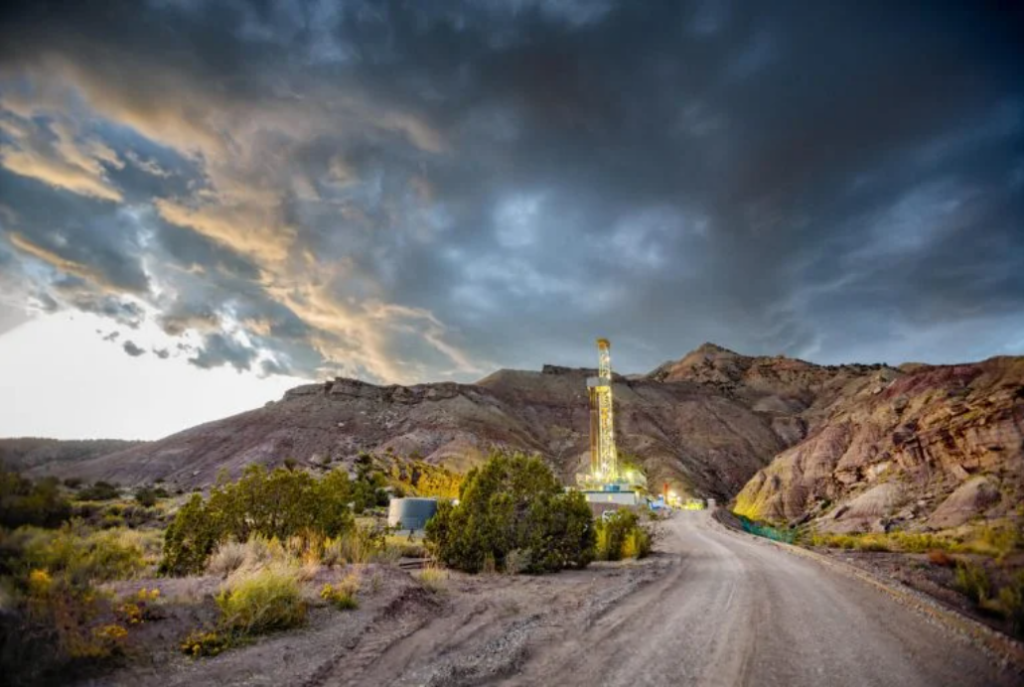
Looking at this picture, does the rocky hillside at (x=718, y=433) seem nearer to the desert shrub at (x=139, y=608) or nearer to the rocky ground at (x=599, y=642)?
the desert shrub at (x=139, y=608)

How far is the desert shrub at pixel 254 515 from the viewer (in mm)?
11969

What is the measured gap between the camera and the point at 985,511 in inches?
1059

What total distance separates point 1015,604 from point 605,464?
231 ft

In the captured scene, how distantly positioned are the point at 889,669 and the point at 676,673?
2858 millimetres

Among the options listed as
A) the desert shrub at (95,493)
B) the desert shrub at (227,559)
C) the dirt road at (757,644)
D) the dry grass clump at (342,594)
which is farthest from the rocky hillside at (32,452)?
the desert shrub at (227,559)

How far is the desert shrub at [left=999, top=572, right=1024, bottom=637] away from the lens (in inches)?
363

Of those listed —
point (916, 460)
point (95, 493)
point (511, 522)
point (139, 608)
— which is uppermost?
point (916, 460)

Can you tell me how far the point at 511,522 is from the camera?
17.1m

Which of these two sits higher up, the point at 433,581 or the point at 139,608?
the point at 139,608

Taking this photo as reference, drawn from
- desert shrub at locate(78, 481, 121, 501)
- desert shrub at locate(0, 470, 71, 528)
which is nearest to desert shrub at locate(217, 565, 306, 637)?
desert shrub at locate(78, 481, 121, 501)

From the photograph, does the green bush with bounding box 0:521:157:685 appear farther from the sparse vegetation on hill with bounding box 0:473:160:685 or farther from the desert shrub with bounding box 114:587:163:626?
the desert shrub with bounding box 114:587:163:626

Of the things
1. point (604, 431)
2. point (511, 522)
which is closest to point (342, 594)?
point (511, 522)

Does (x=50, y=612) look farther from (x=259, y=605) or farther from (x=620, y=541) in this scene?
(x=620, y=541)

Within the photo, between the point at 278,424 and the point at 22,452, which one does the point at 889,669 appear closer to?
the point at 22,452
